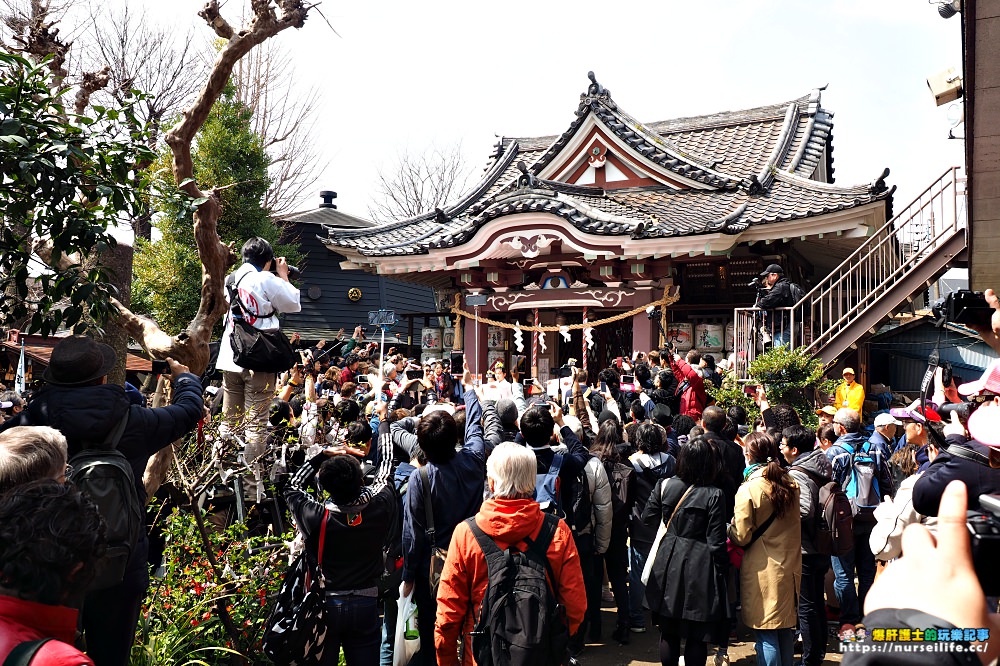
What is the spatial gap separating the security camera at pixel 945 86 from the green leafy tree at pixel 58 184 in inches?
237

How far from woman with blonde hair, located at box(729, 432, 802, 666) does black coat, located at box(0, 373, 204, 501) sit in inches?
130

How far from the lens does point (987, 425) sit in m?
2.85

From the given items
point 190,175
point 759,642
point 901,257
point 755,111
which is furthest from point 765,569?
point 755,111

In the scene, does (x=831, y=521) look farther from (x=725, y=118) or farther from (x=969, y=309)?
(x=725, y=118)

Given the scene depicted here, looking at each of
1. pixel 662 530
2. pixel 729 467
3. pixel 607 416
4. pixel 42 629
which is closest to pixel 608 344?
pixel 607 416

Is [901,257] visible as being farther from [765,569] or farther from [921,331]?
[765,569]

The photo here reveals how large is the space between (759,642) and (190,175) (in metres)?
4.33

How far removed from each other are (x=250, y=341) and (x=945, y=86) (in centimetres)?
579

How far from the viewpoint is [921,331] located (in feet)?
54.2

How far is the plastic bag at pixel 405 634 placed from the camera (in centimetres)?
439

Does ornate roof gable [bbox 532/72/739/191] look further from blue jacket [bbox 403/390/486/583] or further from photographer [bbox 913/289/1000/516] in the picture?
photographer [bbox 913/289/1000/516]

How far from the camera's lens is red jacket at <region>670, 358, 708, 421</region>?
29.9 feet

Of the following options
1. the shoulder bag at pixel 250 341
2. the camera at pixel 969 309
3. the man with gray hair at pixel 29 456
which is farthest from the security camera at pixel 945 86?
the man with gray hair at pixel 29 456

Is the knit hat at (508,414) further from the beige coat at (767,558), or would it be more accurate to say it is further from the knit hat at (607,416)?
the beige coat at (767,558)
